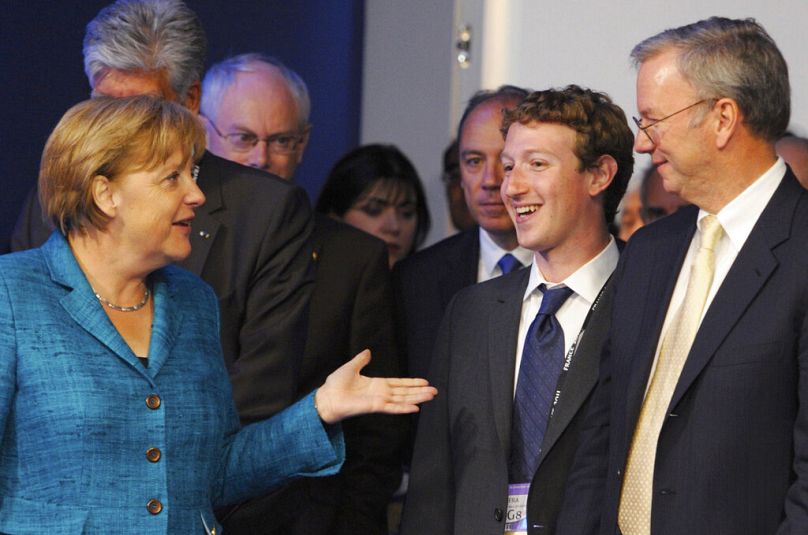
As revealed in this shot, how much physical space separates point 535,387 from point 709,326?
59 cm

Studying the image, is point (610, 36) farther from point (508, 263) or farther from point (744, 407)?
point (744, 407)

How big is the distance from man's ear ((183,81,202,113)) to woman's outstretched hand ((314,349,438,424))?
1141 millimetres

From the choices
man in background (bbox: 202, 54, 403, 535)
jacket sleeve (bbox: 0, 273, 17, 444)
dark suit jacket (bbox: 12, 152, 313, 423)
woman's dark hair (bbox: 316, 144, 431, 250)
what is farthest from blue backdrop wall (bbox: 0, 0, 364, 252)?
jacket sleeve (bbox: 0, 273, 17, 444)

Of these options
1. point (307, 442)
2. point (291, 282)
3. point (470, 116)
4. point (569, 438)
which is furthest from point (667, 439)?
point (470, 116)

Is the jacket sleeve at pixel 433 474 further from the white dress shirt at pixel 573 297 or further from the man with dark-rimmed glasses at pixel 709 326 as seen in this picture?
the man with dark-rimmed glasses at pixel 709 326

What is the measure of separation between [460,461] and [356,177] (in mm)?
1865

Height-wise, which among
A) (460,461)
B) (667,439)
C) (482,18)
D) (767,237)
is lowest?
(460,461)

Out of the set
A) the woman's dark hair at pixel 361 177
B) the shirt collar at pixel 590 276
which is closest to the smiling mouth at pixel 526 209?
the shirt collar at pixel 590 276

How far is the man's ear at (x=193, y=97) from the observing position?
3.79m

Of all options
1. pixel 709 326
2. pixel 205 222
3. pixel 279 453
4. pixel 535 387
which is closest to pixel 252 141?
pixel 205 222

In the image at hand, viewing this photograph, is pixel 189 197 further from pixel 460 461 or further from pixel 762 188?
pixel 762 188

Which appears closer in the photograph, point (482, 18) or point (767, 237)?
point (767, 237)

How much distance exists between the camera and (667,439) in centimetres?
290

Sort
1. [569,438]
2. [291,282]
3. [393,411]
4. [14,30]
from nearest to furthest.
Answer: [393,411], [569,438], [291,282], [14,30]
